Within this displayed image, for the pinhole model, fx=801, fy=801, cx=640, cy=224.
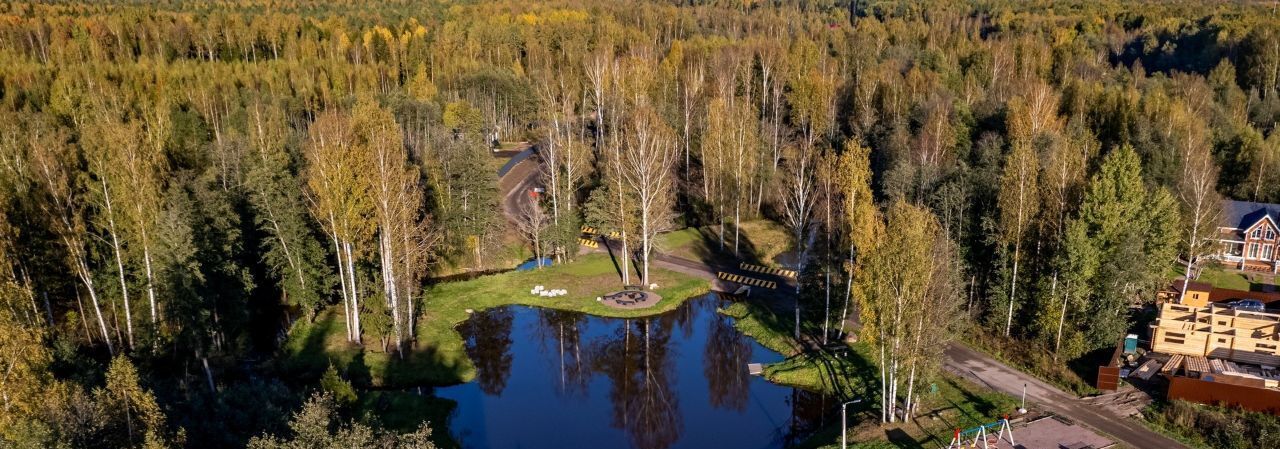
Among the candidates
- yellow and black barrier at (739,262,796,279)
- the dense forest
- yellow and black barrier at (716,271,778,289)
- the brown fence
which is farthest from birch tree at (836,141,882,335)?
yellow and black barrier at (739,262,796,279)

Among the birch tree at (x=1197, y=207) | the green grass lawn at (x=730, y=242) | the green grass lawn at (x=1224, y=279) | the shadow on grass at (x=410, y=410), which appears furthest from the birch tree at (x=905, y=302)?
the green grass lawn at (x=1224, y=279)

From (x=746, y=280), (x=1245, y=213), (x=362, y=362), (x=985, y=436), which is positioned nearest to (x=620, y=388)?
(x=362, y=362)

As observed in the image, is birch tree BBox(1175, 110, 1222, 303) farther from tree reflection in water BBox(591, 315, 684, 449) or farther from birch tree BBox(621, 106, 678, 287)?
birch tree BBox(621, 106, 678, 287)

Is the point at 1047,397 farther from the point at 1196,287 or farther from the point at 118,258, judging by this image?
the point at 118,258

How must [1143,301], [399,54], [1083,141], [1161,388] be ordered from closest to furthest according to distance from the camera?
1. [1161,388]
2. [1143,301]
3. [1083,141]
4. [399,54]

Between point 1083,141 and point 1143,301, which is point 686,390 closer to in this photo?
point 1143,301

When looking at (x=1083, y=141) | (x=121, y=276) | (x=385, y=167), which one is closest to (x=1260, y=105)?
(x=1083, y=141)

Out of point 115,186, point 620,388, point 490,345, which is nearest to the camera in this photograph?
point 115,186
